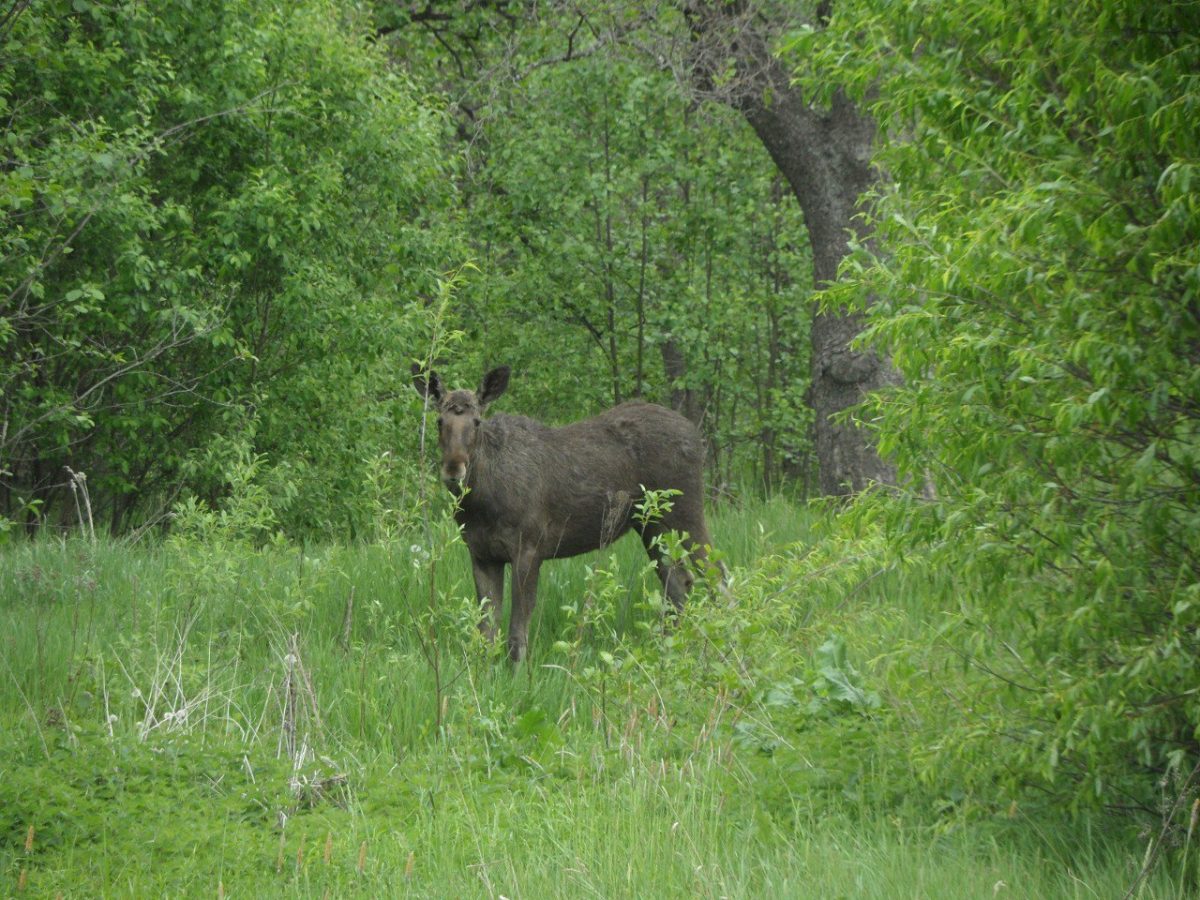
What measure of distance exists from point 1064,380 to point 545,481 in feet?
20.5

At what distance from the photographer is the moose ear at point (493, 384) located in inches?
425

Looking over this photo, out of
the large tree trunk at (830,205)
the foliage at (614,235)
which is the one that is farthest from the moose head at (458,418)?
the foliage at (614,235)

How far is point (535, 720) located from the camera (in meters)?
7.34

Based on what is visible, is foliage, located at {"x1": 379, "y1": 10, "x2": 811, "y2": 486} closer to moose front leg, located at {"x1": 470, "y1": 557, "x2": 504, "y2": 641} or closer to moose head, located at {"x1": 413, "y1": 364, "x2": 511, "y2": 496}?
moose head, located at {"x1": 413, "y1": 364, "x2": 511, "y2": 496}

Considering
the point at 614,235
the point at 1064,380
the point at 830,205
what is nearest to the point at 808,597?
the point at 1064,380

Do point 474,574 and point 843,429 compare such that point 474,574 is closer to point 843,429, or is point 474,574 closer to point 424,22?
point 843,429

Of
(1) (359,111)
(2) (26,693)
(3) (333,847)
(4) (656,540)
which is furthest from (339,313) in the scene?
(3) (333,847)

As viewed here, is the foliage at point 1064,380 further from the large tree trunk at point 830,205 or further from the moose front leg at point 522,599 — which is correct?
the large tree trunk at point 830,205

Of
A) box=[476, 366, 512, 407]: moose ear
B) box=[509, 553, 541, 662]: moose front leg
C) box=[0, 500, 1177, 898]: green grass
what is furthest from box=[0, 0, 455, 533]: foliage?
box=[0, 500, 1177, 898]: green grass

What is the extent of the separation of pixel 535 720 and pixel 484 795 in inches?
37.1

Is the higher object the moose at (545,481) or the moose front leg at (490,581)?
the moose at (545,481)

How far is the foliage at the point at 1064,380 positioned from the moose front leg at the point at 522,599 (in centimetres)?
493

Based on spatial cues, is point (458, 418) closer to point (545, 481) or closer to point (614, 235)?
point (545, 481)

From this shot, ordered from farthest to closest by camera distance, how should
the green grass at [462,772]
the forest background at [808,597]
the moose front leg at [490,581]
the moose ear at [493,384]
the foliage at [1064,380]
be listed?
1. the moose ear at [493,384]
2. the moose front leg at [490,581]
3. the green grass at [462,772]
4. the forest background at [808,597]
5. the foliage at [1064,380]
